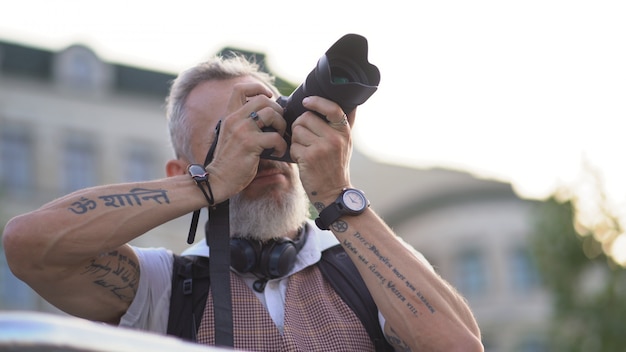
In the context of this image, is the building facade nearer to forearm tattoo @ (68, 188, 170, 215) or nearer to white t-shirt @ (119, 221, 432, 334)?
white t-shirt @ (119, 221, 432, 334)

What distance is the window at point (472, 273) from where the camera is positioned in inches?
1420

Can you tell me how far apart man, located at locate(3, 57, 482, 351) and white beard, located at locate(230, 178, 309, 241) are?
0.17 meters


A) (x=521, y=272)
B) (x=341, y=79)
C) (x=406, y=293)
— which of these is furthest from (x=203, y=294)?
(x=521, y=272)

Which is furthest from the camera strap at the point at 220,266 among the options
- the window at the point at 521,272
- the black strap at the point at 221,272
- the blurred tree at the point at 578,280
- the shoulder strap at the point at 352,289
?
the window at the point at 521,272

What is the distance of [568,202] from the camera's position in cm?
1897

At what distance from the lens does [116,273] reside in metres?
2.87

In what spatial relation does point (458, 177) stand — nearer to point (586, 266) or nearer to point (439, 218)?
point (439, 218)

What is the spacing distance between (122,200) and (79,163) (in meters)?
24.5

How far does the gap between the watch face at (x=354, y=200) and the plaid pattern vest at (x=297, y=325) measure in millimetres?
375

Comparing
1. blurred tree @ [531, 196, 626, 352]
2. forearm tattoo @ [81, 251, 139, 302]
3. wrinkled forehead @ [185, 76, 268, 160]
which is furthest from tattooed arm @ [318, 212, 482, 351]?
blurred tree @ [531, 196, 626, 352]

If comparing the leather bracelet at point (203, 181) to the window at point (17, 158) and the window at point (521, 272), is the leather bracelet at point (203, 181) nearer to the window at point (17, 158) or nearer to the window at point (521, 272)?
the window at point (17, 158)

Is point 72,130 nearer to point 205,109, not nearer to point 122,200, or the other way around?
point 205,109

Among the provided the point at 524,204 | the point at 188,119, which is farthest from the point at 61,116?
the point at 188,119

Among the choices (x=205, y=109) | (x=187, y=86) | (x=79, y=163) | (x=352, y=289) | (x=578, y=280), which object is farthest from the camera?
(x=79, y=163)
